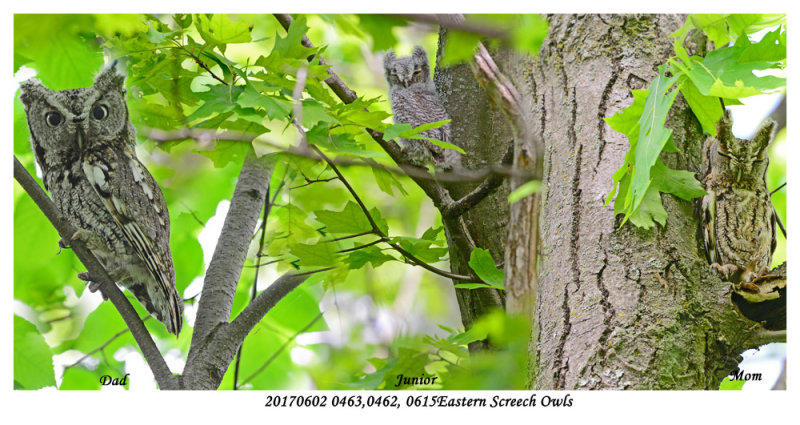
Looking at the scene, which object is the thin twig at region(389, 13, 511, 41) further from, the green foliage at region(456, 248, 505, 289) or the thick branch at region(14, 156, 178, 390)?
the thick branch at region(14, 156, 178, 390)

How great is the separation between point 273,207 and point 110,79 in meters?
0.37

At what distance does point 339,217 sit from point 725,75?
2.00 feet

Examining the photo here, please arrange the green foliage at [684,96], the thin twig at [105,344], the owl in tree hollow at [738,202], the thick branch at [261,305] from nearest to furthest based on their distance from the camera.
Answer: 1. the green foliage at [684,96]
2. the owl in tree hollow at [738,202]
3. the thin twig at [105,344]
4. the thick branch at [261,305]

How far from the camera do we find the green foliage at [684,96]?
0.71 metres

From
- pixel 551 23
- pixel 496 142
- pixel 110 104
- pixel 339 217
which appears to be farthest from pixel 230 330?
pixel 551 23

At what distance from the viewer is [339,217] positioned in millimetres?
962

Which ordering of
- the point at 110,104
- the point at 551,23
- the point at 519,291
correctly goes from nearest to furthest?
the point at 519,291 < the point at 551,23 < the point at 110,104

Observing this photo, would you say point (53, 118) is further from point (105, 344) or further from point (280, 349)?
point (280, 349)

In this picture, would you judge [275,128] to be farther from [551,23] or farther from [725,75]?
[725,75]

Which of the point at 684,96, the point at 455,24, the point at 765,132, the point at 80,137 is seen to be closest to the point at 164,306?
the point at 80,137

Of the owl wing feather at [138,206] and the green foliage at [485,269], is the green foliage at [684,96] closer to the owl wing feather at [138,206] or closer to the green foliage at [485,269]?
the green foliage at [485,269]

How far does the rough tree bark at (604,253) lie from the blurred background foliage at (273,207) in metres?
0.08

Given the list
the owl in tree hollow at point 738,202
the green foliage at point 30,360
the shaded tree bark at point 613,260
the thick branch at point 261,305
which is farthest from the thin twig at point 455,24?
the green foliage at point 30,360

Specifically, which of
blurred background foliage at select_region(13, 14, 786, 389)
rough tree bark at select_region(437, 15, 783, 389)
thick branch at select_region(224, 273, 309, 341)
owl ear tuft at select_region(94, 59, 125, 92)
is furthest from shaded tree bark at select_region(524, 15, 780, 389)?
owl ear tuft at select_region(94, 59, 125, 92)
